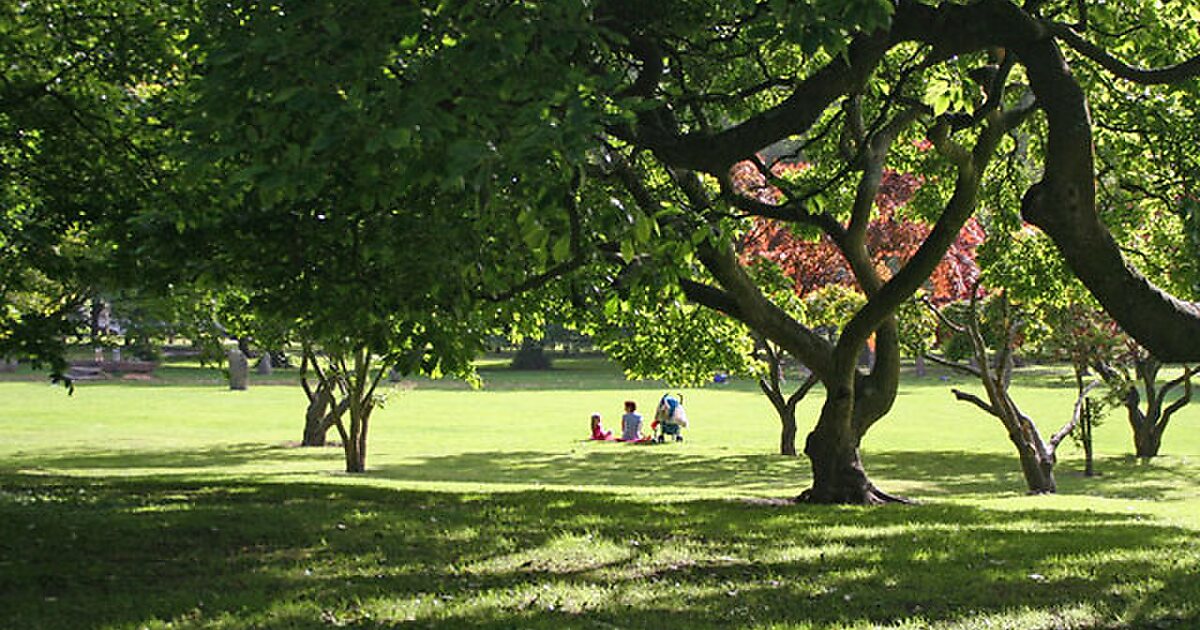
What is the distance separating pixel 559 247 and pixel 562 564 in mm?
3920

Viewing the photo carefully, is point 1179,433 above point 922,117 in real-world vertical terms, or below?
below

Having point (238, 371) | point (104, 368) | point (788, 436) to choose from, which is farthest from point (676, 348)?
point (104, 368)

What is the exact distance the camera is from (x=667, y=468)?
24.3 metres

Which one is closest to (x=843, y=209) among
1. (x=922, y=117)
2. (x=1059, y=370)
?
(x=922, y=117)

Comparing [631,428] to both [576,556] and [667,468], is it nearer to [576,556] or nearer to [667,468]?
[667,468]

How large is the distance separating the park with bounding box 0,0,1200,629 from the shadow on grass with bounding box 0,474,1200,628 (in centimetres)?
5

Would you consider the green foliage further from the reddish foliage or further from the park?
the reddish foliage

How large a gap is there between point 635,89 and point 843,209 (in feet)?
28.3

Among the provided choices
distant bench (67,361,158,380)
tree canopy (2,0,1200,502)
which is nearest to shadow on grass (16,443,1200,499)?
tree canopy (2,0,1200,502)

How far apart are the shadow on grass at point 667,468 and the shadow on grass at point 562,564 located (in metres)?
7.62

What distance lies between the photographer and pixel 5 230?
33.2 feet

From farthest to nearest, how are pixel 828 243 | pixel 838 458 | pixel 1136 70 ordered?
pixel 828 243, pixel 838 458, pixel 1136 70

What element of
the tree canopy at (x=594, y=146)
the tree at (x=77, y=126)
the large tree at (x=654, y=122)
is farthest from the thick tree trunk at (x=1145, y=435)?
the tree at (x=77, y=126)

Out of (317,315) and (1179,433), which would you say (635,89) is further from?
(1179,433)
